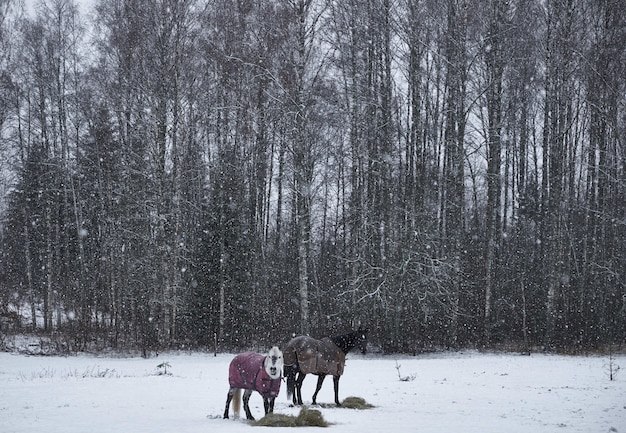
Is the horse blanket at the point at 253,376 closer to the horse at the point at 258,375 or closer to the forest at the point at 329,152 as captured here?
the horse at the point at 258,375

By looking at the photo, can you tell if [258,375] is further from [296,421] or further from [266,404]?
[296,421]

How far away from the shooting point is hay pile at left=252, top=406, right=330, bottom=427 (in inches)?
338

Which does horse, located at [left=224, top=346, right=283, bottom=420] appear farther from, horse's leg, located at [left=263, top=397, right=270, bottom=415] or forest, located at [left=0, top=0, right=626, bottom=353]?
forest, located at [left=0, top=0, right=626, bottom=353]

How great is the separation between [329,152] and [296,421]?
1586cm

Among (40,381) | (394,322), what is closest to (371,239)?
(394,322)

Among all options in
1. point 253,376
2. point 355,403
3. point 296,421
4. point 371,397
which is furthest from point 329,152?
point 296,421

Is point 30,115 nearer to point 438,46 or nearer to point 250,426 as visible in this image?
point 438,46

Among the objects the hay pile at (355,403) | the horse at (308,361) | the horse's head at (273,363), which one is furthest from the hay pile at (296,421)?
the hay pile at (355,403)

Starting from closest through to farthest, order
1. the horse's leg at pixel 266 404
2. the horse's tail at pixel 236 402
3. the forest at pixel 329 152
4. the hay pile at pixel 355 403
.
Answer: the horse's leg at pixel 266 404 < the horse's tail at pixel 236 402 < the hay pile at pixel 355 403 < the forest at pixel 329 152

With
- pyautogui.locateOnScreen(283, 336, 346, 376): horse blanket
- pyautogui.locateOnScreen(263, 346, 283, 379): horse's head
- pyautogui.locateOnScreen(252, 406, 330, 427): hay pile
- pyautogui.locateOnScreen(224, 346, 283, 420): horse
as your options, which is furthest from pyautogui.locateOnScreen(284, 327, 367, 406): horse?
pyautogui.locateOnScreen(252, 406, 330, 427): hay pile

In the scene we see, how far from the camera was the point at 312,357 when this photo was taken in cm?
Answer: 1084

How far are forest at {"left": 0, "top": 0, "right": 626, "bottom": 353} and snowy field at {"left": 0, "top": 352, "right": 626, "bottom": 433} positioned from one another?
→ 10.3 ft

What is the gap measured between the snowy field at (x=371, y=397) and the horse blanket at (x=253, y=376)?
57cm

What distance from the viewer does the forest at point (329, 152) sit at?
20.5 m
